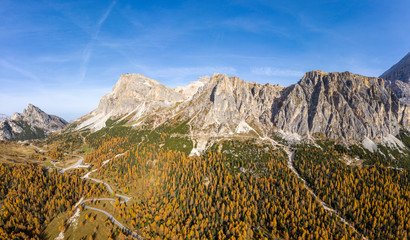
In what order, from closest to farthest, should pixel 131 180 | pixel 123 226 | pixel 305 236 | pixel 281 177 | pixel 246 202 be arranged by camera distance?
pixel 305 236
pixel 123 226
pixel 246 202
pixel 281 177
pixel 131 180

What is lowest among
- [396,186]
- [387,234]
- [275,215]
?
[387,234]

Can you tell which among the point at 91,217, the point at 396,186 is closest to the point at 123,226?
the point at 91,217

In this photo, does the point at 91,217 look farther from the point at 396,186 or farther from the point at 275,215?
the point at 396,186

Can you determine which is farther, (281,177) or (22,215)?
(281,177)

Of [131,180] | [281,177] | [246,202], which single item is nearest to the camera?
[246,202]

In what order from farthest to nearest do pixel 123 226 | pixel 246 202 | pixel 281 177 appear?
pixel 281 177, pixel 246 202, pixel 123 226

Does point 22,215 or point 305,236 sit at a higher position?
point 22,215

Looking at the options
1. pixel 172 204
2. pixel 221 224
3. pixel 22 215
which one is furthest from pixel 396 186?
pixel 22 215

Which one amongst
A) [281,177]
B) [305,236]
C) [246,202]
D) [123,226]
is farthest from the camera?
[281,177]

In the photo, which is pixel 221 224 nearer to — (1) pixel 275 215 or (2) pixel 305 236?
(1) pixel 275 215
